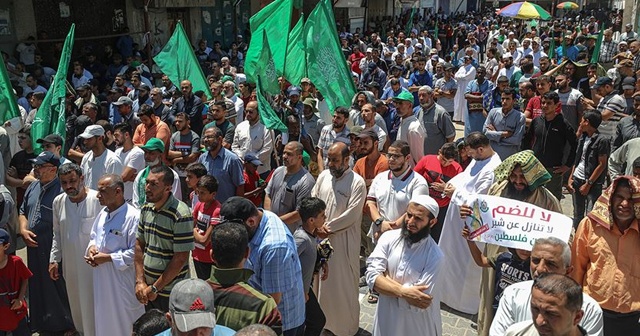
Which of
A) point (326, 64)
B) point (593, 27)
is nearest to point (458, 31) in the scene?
point (593, 27)

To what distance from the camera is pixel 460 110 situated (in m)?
15.0

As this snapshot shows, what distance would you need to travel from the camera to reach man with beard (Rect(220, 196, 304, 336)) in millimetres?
3781

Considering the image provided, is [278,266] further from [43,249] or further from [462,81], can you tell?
[462,81]

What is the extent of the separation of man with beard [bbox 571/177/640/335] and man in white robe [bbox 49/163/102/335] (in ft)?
12.4

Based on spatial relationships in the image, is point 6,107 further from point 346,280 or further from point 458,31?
point 458,31

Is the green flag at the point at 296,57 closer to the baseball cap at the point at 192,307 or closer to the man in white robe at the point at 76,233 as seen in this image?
the man in white robe at the point at 76,233

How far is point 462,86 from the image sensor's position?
14516 millimetres

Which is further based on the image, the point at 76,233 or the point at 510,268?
the point at 76,233

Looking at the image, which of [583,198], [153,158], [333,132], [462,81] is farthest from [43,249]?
[462,81]

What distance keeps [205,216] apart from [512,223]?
245cm

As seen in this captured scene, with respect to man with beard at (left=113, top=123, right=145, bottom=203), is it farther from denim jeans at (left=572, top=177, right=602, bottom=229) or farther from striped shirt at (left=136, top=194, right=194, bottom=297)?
denim jeans at (left=572, top=177, right=602, bottom=229)

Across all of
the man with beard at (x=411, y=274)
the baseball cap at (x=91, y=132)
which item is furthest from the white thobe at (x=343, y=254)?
the baseball cap at (x=91, y=132)

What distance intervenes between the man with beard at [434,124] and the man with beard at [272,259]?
4.26m

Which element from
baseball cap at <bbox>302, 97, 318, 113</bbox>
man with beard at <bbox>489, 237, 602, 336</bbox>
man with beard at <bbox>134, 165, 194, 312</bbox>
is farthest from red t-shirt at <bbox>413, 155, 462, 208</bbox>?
baseball cap at <bbox>302, 97, 318, 113</bbox>
